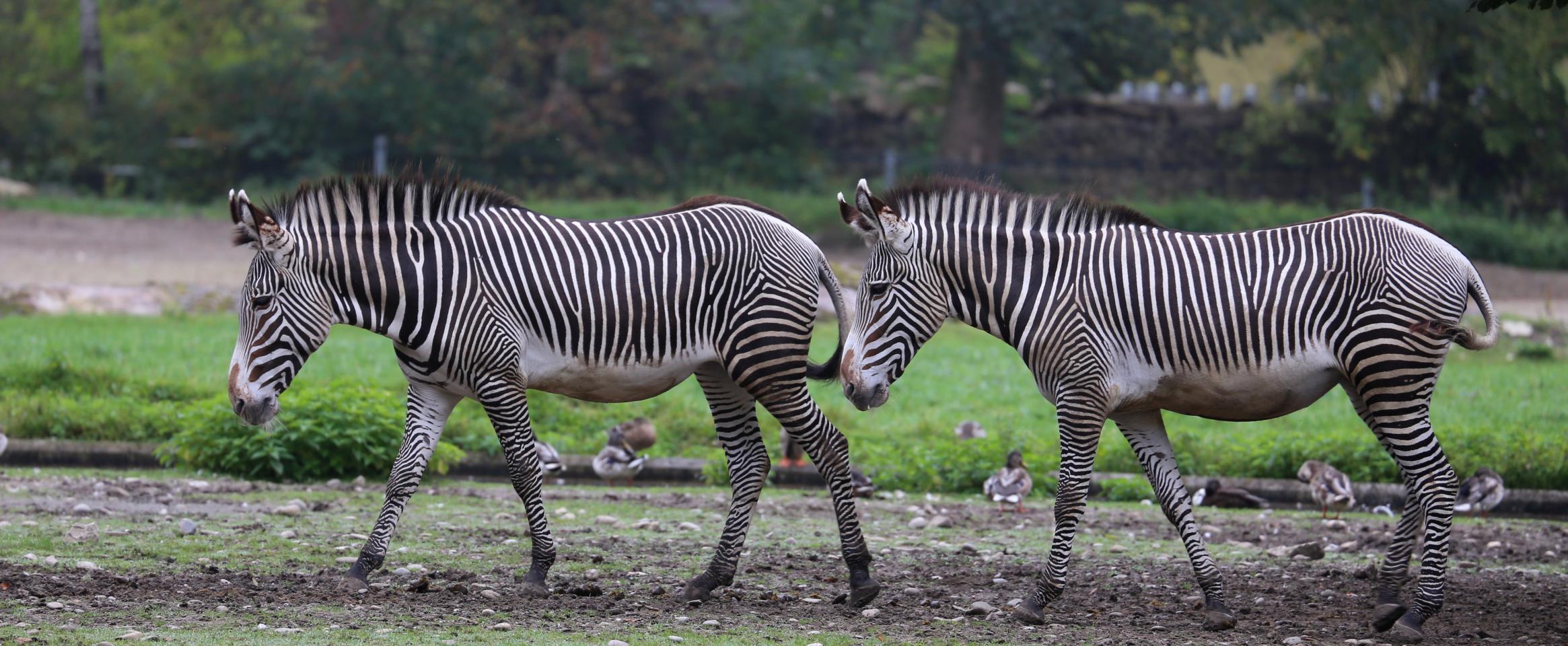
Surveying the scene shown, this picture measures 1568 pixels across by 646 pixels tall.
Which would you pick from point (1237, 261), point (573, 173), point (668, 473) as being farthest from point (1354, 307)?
point (573, 173)

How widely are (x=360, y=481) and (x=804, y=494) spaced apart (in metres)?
3.33

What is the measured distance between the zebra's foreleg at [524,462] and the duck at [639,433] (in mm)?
4719

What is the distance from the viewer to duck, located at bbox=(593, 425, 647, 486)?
12242 mm

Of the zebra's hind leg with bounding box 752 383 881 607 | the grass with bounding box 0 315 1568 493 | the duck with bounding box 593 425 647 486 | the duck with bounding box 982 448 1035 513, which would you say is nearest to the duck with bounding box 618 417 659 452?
the duck with bounding box 593 425 647 486

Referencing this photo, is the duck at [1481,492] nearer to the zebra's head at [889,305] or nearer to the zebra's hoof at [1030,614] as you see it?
the zebra's hoof at [1030,614]

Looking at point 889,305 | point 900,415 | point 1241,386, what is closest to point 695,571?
point 889,305

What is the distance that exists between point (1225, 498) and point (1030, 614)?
4649 mm

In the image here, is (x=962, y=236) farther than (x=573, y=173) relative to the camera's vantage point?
No

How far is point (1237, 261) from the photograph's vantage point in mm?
7844

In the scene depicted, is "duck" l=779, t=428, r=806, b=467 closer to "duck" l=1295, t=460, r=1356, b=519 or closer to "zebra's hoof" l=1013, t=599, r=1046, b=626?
"duck" l=1295, t=460, r=1356, b=519

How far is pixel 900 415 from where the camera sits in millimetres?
14500

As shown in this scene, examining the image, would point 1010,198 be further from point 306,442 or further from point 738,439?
point 306,442

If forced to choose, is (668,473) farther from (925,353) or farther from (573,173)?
(573,173)

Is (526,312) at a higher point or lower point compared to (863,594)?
higher
